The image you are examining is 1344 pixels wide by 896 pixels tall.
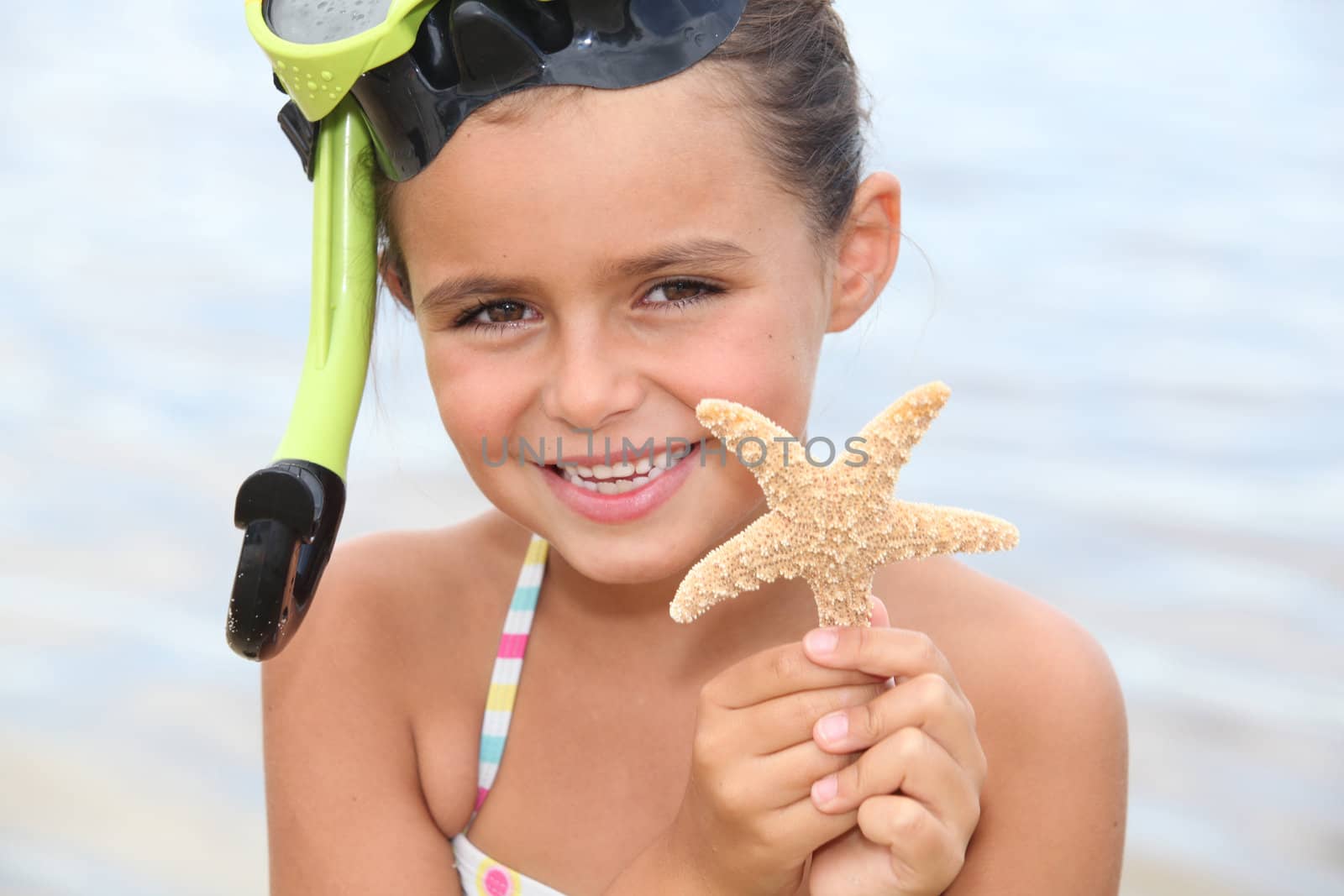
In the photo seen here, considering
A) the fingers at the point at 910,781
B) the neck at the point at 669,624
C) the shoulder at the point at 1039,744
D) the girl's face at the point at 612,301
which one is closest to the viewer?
the fingers at the point at 910,781

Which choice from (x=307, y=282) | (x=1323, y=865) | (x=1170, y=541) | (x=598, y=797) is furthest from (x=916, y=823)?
(x=307, y=282)

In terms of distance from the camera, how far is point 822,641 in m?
1.31

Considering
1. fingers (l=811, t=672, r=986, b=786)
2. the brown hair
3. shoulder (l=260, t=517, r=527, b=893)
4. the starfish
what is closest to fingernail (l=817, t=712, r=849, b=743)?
fingers (l=811, t=672, r=986, b=786)

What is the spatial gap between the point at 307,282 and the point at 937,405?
11.7ft

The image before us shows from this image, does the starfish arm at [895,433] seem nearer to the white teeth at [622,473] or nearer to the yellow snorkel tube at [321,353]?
the white teeth at [622,473]

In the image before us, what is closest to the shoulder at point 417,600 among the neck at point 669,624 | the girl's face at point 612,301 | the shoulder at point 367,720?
the shoulder at point 367,720

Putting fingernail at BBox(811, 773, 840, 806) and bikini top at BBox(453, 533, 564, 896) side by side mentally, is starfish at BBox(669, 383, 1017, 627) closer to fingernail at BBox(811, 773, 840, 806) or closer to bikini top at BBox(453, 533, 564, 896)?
fingernail at BBox(811, 773, 840, 806)

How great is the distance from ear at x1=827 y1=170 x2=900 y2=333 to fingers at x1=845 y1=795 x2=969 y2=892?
0.59m

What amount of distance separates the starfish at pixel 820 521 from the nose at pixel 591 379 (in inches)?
8.4

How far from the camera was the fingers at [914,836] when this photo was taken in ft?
4.26

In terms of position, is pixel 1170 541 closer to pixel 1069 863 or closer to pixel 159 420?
pixel 1069 863

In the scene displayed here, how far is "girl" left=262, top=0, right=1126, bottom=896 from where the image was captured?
1.37 m

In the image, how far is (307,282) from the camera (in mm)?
4465

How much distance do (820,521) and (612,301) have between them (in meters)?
0.34
